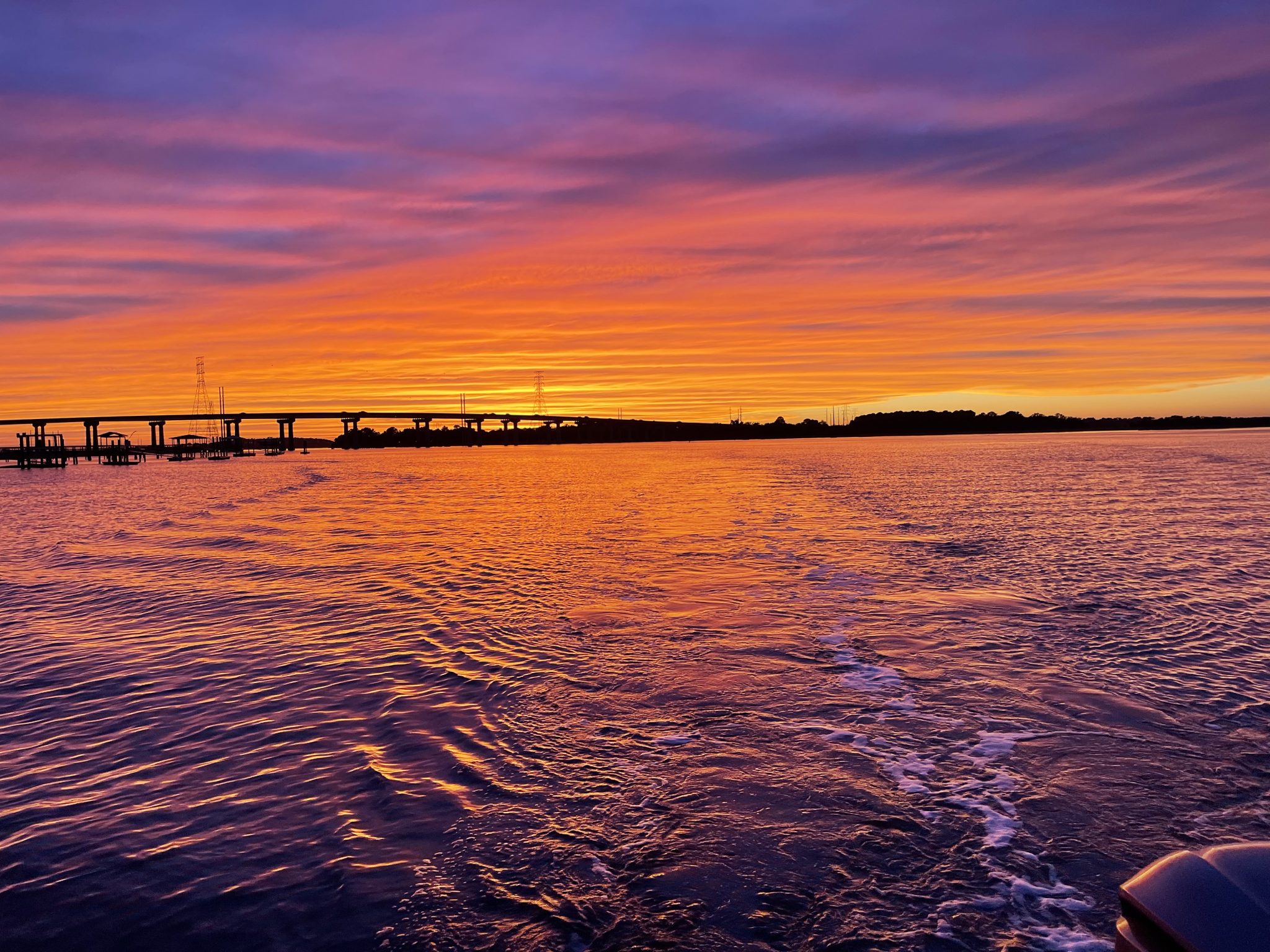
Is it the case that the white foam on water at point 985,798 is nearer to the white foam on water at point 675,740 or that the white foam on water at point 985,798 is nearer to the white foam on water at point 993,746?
the white foam on water at point 993,746

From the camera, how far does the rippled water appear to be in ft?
19.0

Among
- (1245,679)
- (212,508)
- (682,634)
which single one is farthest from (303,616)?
(212,508)

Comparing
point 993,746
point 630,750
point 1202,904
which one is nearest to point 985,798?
point 993,746

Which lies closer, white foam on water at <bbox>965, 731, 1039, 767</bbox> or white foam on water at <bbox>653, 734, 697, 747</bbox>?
white foam on water at <bbox>965, 731, 1039, 767</bbox>

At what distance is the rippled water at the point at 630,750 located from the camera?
19.0ft

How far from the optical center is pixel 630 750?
8648mm

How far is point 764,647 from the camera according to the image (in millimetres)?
12891

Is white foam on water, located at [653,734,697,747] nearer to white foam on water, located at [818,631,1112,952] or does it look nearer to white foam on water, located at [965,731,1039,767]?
white foam on water, located at [818,631,1112,952]

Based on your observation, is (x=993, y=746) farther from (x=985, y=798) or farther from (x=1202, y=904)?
(x=1202, y=904)

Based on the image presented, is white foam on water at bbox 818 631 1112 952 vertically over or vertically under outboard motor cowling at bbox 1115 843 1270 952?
under

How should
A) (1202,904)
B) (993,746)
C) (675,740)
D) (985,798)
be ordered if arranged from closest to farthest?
1. (1202,904)
2. (985,798)
3. (993,746)
4. (675,740)

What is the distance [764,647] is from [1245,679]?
6536 mm

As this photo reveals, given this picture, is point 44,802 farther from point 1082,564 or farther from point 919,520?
point 919,520

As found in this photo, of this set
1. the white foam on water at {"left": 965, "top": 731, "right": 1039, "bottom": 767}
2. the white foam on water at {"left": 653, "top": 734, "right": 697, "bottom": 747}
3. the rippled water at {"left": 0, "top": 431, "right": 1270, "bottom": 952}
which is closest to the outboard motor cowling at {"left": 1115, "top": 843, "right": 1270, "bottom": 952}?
the rippled water at {"left": 0, "top": 431, "right": 1270, "bottom": 952}
